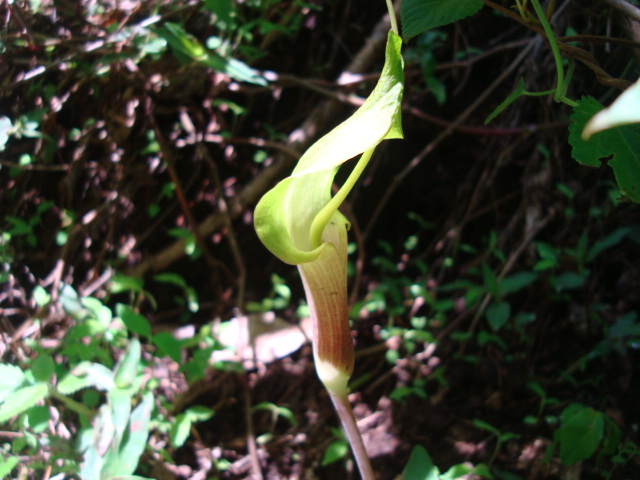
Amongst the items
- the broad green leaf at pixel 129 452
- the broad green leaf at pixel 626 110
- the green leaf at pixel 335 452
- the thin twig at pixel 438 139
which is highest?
the broad green leaf at pixel 626 110

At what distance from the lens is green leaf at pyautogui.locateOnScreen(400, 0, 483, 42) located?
52 centimetres

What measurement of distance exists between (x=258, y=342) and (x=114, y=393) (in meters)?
0.53

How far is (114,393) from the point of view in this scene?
2.62ft

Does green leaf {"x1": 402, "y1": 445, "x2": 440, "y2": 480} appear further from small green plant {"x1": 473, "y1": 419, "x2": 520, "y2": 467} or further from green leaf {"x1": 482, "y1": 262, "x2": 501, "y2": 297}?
green leaf {"x1": 482, "y1": 262, "x2": 501, "y2": 297}

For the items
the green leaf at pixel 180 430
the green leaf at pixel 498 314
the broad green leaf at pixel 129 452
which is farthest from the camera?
the green leaf at pixel 498 314

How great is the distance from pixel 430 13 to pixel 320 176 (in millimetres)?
205

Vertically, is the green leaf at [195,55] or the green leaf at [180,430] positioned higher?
the green leaf at [195,55]

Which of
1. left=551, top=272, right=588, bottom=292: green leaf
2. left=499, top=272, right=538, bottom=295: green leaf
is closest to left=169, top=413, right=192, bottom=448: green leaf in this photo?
left=499, top=272, right=538, bottom=295: green leaf

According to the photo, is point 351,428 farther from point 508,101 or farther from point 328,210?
point 508,101

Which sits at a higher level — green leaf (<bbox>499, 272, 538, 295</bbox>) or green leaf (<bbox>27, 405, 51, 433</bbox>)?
green leaf (<bbox>27, 405, 51, 433</bbox>)

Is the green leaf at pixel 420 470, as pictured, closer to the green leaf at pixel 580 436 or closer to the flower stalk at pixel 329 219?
the flower stalk at pixel 329 219

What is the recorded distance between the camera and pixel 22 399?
733 mm

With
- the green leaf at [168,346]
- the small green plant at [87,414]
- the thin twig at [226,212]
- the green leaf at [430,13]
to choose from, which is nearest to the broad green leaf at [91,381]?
the small green plant at [87,414]

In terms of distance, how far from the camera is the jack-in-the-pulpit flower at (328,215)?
0.46 meters
